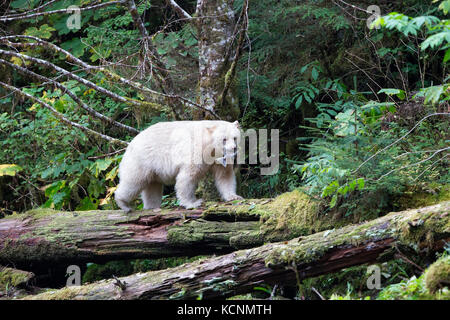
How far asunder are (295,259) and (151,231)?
2535 millimetres

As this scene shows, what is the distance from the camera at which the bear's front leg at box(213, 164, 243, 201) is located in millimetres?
7348

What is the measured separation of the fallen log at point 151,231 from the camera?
6.31 meters

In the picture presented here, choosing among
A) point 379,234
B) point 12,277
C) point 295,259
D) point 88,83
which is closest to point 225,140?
point 295,259

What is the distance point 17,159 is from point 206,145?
224 inches

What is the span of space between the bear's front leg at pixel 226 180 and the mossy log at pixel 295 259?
1960 millimetres

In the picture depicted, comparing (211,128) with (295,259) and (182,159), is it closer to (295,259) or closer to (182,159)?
(182,159)

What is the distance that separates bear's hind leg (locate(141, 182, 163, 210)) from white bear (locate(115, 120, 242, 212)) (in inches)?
11.3

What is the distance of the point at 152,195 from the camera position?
26.1ft

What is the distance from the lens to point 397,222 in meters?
4.83

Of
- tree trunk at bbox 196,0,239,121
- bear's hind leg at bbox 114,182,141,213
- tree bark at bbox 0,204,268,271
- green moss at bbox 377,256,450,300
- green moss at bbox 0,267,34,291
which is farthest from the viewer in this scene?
tree trunk at bbox 196,0,239,121

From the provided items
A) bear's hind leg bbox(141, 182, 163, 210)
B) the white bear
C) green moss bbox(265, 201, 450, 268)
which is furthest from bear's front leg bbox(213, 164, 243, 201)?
green moss bbox(265, 201, 450, 268)

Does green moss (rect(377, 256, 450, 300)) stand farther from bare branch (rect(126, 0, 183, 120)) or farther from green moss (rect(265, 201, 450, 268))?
bare branch (rect(126, 0, 183, 120))

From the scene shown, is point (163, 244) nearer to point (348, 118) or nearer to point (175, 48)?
point (348, 118)

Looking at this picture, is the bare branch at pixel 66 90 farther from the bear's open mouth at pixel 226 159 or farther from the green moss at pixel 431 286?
the green moss at pixel 431 286
